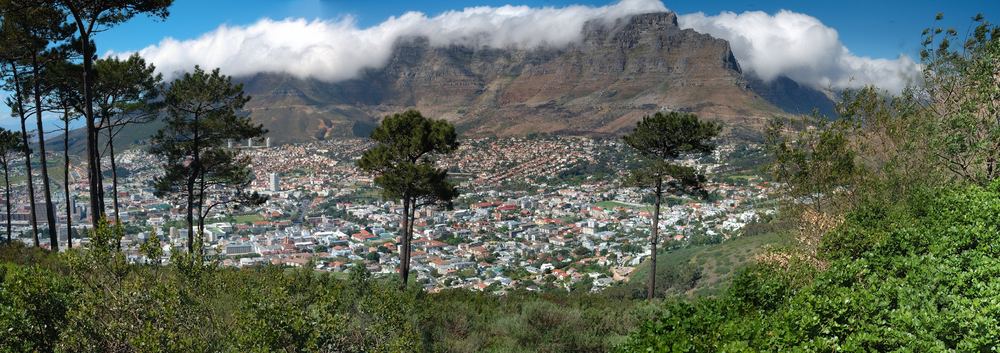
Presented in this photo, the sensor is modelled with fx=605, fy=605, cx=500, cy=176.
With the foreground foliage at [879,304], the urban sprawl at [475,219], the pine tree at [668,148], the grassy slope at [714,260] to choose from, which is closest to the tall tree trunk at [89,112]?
the urban sprawl at [475,219]

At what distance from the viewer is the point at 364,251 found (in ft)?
125

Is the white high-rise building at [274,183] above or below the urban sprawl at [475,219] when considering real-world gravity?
above

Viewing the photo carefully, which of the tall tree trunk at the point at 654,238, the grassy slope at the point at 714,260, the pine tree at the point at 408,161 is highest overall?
the pine tree at the point at 408,161

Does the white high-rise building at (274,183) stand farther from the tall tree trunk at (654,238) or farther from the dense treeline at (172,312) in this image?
the dense treeline at (172,312)

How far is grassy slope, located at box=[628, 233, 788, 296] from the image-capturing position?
81.3ft

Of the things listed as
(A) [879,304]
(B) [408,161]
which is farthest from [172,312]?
(B) [408,161]

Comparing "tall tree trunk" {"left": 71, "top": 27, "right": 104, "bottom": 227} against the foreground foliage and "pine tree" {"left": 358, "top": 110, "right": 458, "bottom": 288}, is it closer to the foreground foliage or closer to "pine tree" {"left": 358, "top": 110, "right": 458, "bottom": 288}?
"pine tree" {"left": 358, "top": 110, "right": 458, "bottom": 288}

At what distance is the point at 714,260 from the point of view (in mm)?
29078

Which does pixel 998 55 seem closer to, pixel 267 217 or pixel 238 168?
pixel 238 168

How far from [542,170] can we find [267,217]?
4718cm

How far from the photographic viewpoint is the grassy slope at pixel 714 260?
81.3ft

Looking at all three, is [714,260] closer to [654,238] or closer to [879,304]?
[654,238]

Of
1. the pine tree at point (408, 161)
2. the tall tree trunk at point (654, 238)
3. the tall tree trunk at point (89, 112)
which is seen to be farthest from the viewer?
the tall tree trunk at point (654, 238)

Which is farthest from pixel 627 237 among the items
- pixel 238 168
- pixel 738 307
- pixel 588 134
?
pixel 588 134
